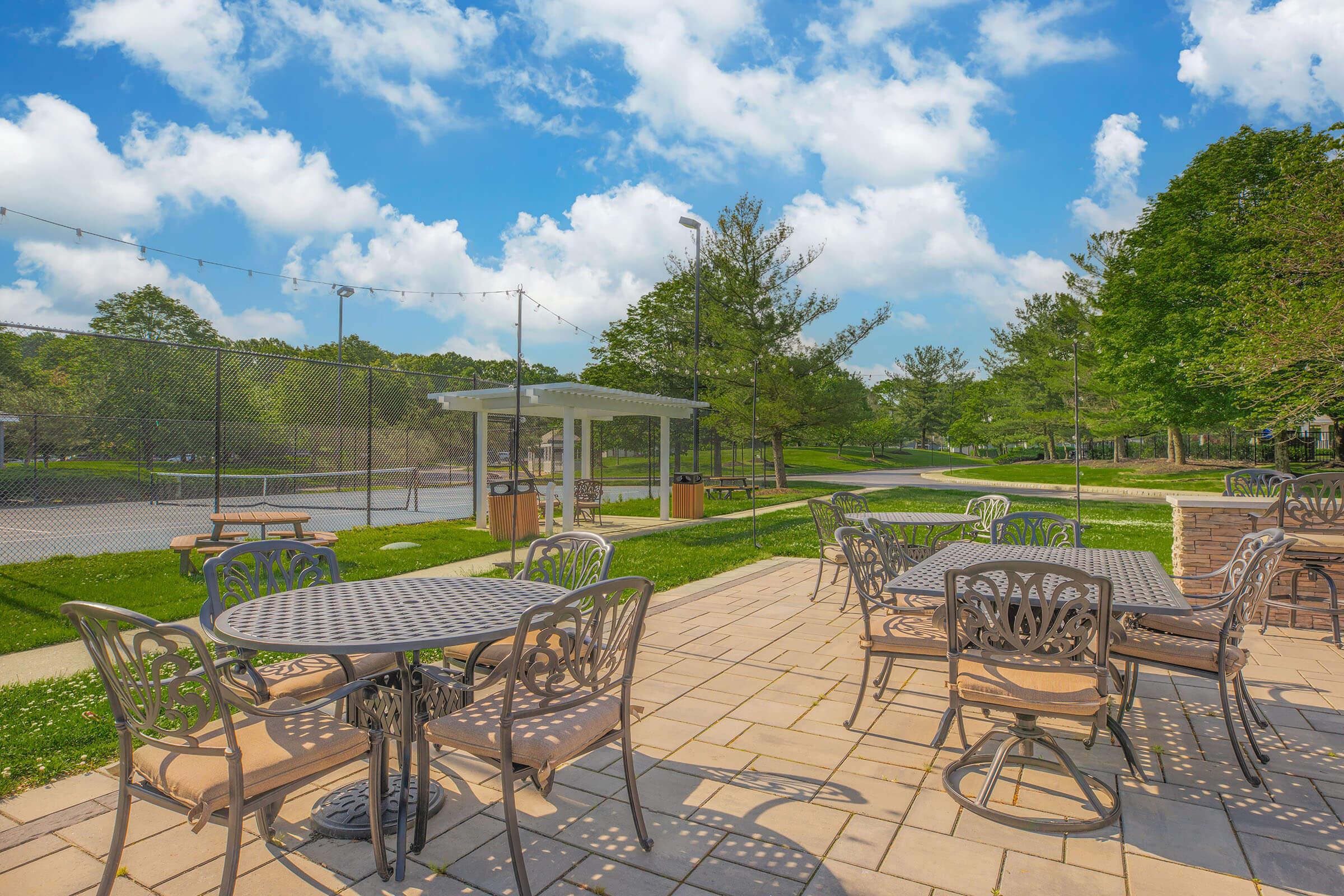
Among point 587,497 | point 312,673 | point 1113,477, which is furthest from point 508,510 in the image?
point 1113,477

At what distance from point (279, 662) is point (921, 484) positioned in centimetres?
2329

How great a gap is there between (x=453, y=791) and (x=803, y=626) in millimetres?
3142

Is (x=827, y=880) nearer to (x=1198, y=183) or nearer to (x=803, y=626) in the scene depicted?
(x=803, y=626)

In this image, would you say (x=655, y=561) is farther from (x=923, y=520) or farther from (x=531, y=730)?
(x=531, y=730)

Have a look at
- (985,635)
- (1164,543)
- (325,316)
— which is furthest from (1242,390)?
(325,316)

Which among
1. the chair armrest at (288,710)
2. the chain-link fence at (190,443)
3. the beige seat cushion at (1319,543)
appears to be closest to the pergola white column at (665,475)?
the chain-link fence at (190,443)

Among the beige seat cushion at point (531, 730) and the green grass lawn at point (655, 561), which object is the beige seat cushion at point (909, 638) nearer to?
the beige seat cushion at point (531, 730)

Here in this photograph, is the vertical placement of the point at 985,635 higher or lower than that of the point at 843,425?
lower

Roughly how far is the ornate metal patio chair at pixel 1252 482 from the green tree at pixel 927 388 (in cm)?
4072

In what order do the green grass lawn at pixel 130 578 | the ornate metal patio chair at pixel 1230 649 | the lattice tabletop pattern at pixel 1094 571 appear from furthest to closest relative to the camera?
the green grass lawn at pixel 130 578 → the ornate metal patio chair at pixel 1230 649 → the lattice tabletop pattern at pixel 1094 571

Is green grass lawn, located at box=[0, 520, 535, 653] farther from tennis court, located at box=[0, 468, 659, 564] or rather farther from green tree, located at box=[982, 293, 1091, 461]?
green tree, located at box=[982, 293, 1091, 461]

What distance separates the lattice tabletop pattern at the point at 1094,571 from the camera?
2662 millimetres

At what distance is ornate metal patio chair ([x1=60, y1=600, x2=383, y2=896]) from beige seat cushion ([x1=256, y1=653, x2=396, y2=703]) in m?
0.46

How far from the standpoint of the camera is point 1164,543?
936 cm
